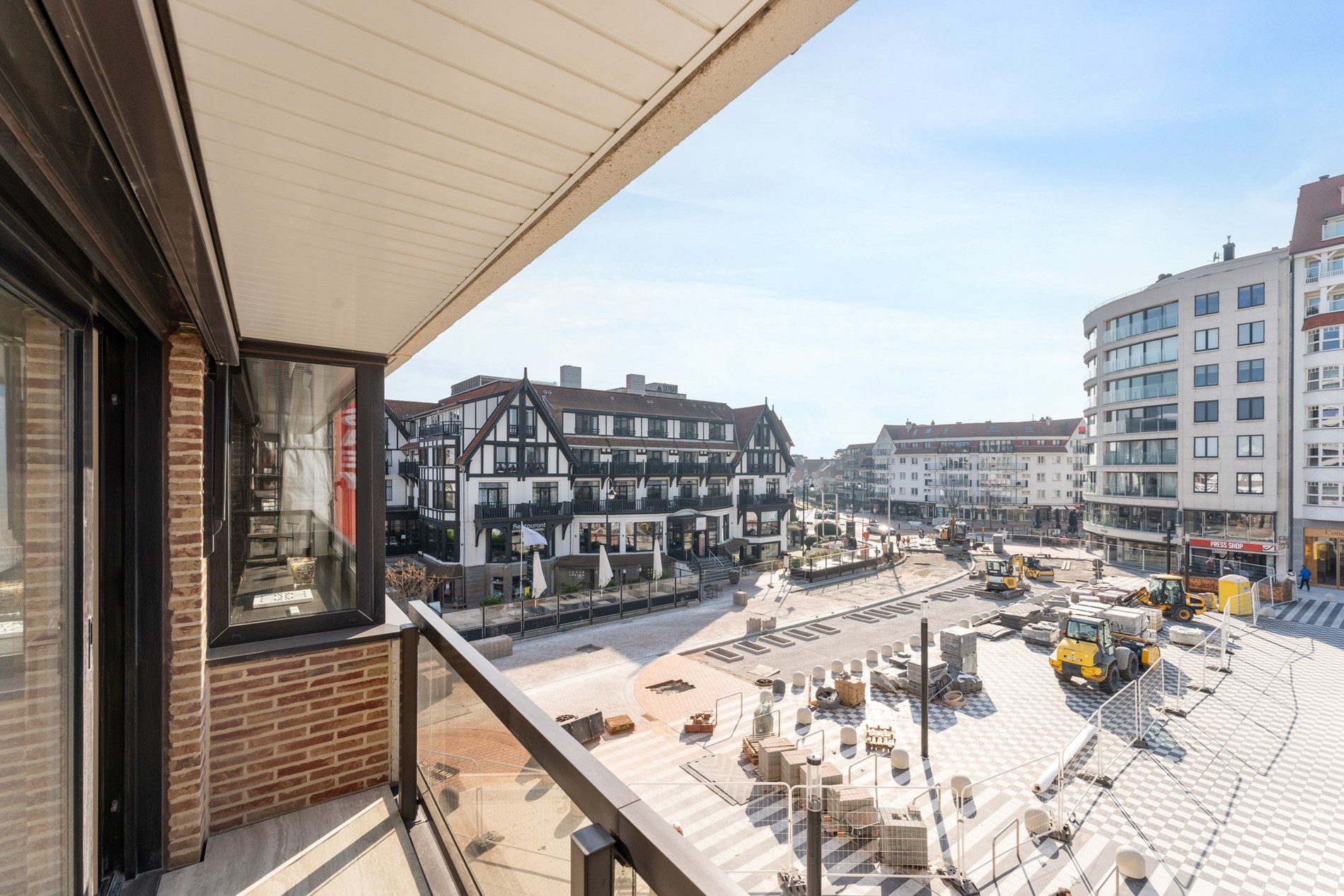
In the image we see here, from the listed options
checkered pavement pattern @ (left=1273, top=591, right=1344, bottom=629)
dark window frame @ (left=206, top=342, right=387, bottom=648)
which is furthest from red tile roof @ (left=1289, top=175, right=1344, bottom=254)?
dark window frame @ (left=206, top=342, right=387, bottom=648)

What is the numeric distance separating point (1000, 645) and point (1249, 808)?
26.4 feet

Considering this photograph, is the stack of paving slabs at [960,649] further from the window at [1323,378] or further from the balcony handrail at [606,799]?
the window at [1323,378]

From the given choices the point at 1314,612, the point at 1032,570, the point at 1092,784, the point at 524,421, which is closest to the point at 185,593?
the point at 1092,784

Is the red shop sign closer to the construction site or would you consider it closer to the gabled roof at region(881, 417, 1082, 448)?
the construction site

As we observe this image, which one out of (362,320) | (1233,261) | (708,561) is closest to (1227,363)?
(1233,261)

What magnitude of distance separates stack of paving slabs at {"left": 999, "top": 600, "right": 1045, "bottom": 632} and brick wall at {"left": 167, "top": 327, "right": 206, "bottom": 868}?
63.1 ft

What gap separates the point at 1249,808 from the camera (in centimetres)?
827

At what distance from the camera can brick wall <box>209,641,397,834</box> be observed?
10.5 feet

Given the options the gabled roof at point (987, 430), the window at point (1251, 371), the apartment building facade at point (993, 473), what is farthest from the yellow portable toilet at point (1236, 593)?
the gabled roof at point (987, 430)

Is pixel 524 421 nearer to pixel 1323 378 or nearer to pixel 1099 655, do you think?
pixel 1099 655

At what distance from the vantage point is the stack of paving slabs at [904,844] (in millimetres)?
6785

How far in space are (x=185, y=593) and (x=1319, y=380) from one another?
109 feet

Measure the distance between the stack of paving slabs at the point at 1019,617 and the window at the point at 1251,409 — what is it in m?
14.5

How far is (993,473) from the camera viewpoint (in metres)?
50.6
